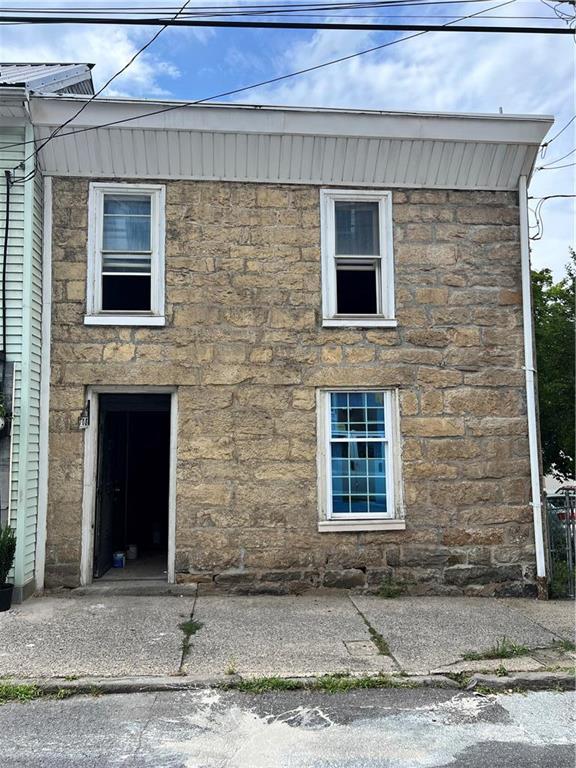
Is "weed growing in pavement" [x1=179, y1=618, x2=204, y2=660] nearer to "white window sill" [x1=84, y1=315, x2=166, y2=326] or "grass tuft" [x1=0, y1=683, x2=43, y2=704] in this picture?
"grass tuft" [x1=0, y1=683, x2=43, y2=704]

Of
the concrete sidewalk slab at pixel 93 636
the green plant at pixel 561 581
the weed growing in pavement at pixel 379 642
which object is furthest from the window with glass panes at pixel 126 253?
the green plant at pixel 561 581

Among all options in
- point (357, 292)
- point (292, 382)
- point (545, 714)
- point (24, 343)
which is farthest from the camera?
point (357, 292)

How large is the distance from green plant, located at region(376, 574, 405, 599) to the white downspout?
5.92ft

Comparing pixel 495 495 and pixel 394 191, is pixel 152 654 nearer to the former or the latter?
pixel 495 495

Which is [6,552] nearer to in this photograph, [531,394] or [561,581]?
[531,394]

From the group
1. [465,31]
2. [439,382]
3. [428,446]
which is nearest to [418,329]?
[439,382]

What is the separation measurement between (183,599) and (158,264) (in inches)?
165

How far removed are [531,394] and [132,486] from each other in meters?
6.90

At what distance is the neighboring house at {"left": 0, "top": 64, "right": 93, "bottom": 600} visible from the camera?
709 centimetres

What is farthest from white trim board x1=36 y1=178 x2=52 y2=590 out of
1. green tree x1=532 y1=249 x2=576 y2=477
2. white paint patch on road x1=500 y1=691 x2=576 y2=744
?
green tree x1=532 y1=249 x2=576 y2=477

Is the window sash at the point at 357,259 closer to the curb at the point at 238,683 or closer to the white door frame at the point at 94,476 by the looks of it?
the white door frame at the point at 94,476

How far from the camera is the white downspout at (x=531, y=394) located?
7.86 meters

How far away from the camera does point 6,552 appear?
668cm

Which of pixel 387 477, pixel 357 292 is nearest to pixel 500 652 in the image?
pixel 387 477
